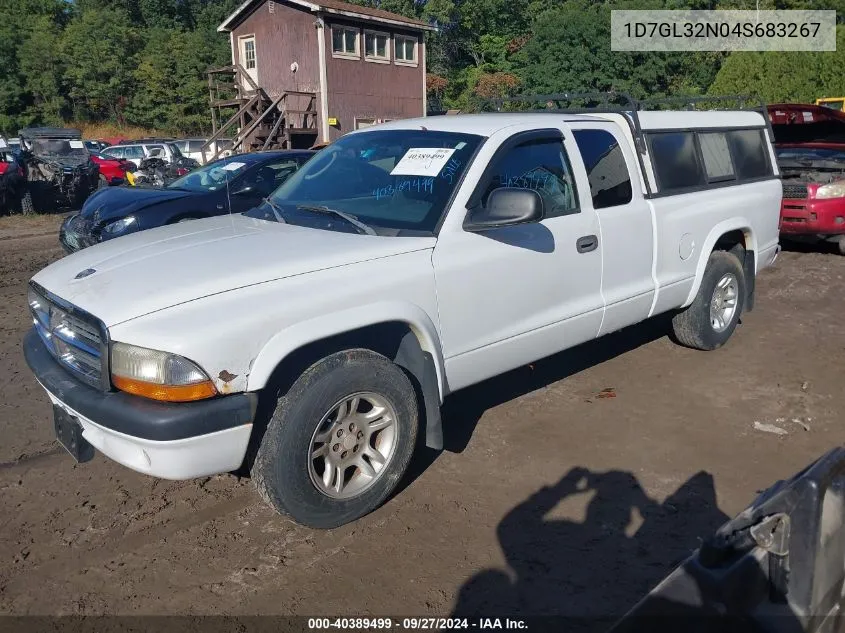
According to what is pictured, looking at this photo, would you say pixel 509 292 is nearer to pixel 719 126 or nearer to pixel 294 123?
pixel 719 126

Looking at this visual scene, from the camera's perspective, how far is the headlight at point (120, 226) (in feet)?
25.8

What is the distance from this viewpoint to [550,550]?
10.8 feet

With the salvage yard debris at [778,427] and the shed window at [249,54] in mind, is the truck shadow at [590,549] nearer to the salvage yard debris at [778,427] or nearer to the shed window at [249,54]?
the salvage yard debris at [778,427]

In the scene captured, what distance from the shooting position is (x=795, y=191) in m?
9.56

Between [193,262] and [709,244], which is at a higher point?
[193,262]

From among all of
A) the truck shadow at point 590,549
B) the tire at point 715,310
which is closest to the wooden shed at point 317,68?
the tire at point 715,310

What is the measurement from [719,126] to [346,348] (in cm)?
402

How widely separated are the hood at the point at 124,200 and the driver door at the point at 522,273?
17.8 ft

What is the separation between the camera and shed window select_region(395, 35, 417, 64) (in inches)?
1108

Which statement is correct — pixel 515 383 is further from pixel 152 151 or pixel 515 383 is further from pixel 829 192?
pixel 152 151

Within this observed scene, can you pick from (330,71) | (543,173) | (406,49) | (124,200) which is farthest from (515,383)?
(406,49)

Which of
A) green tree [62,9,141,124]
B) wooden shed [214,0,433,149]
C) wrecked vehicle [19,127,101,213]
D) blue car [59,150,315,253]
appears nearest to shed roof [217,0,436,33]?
wooden shed [214,0,433,149]

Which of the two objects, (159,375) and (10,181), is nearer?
(159,375)

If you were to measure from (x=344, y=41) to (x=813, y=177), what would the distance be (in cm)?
1994
